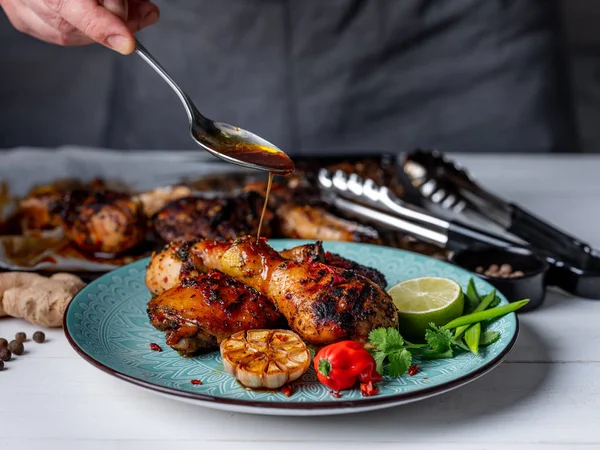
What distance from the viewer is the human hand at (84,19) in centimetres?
278

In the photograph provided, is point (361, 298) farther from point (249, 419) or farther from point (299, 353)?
point (249, 419)

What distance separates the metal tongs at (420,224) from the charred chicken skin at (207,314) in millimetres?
1152

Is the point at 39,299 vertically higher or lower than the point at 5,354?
higher

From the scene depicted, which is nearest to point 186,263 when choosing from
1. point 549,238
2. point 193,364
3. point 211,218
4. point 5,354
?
point 193,364

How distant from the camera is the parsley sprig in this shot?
7.19 ft

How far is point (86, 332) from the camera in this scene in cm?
242

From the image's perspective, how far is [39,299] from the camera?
2.76 meters

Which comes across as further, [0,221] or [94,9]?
[0,221]

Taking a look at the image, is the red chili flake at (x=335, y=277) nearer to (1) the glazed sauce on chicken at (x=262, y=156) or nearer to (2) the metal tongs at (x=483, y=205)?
(1) the glazed sauce on chicken at (x=262, y=156)

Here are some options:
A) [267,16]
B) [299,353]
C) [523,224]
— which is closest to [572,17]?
[267,16]

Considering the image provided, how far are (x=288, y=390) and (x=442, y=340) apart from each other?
54cm

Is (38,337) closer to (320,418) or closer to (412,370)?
(320,418)

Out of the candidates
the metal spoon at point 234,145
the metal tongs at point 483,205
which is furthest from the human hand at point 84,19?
the metal tongs at point 483,205

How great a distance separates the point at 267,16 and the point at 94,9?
3.56 metres
